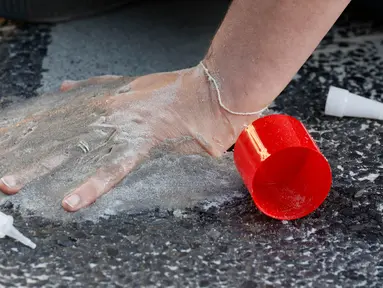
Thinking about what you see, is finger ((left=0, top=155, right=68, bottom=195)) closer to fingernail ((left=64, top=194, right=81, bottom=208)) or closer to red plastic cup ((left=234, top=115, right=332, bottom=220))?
fingernail ((left=64, top=194, right=81, bottom=208))

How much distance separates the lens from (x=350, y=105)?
4.95ft


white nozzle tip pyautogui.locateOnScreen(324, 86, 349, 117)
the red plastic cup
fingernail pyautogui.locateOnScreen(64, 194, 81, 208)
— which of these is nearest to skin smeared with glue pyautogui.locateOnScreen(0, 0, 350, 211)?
fingernail pyautogui.locateOnScreen(64, 194, 81, 208)

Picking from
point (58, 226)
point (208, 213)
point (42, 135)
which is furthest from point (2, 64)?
point (208, 213)

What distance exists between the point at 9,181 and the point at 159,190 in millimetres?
287

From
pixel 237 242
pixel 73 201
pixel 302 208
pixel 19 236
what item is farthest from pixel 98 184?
pixel 302 208

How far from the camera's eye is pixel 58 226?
1.15 meters

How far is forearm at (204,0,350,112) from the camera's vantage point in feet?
3.73

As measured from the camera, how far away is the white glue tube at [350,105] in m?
1.50

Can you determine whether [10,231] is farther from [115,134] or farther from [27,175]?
[115,134]

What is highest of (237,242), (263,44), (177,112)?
(263,44)

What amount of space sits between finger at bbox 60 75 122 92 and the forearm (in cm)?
33

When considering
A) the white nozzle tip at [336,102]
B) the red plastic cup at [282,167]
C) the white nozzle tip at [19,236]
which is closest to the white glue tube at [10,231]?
the white nozzle tip at [19,236]

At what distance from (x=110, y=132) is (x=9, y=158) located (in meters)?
0.21

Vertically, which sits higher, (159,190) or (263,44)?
(263,44)
